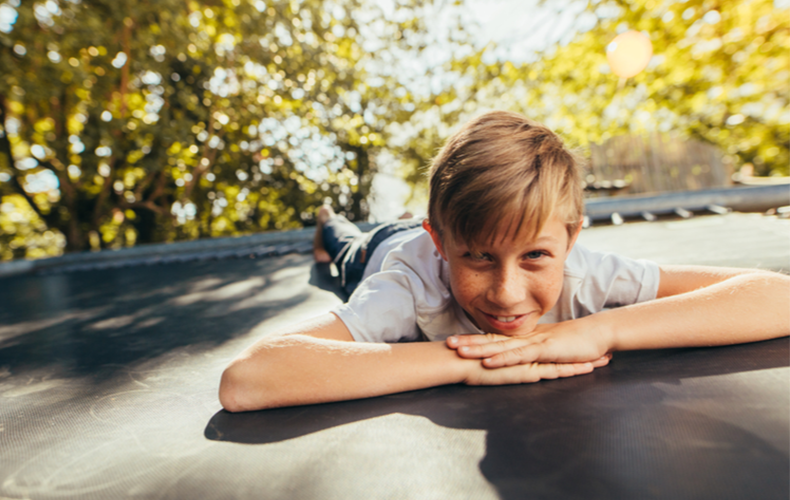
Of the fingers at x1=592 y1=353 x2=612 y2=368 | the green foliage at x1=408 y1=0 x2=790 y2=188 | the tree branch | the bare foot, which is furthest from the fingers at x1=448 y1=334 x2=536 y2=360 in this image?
the green foliage at x1=408 y1=0 x2=790 y2=188

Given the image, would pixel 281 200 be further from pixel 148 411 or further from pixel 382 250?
pixel 148 411

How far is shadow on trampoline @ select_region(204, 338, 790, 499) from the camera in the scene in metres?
0.41

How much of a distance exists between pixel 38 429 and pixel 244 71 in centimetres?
447

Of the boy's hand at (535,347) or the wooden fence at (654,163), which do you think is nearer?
the boy's hand at (535,347)

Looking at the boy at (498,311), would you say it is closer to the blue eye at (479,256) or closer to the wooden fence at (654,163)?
the blue eye at (479,256)

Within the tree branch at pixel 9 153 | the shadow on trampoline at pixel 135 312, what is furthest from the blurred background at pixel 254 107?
the shadow on trampoline at pixel 135 312

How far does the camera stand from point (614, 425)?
51 cm

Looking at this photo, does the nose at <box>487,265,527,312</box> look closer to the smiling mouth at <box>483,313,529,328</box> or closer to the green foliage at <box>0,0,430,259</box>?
the smiling mouth at <box>483,313,529,328</box>

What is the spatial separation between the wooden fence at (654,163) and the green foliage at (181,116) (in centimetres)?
260

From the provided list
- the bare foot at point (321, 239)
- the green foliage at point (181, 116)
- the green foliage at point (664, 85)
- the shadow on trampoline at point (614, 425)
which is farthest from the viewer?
the green foliage at point (664, 85)

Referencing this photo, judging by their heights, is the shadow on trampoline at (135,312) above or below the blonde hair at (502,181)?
below

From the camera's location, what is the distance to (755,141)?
8609 mm

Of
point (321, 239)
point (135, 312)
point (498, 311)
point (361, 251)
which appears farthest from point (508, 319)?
point (321, 239)

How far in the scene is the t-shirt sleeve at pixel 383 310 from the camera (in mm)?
731
